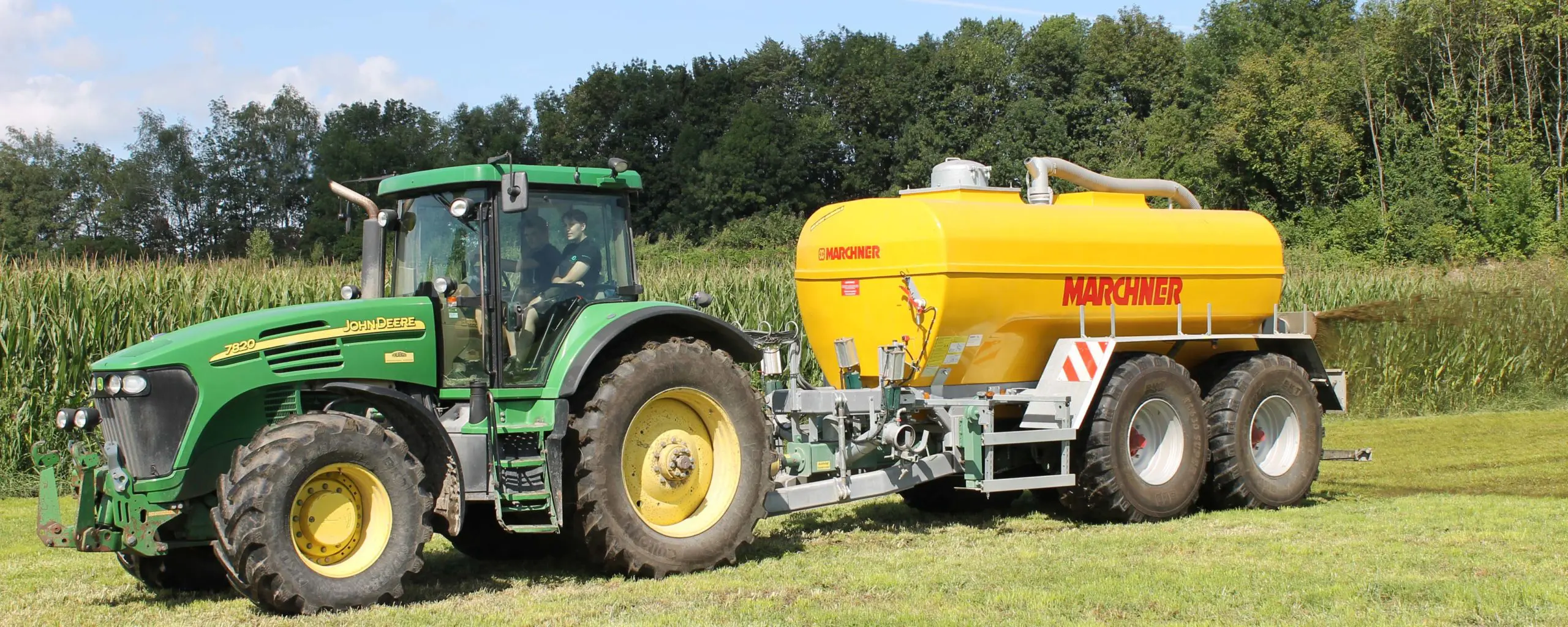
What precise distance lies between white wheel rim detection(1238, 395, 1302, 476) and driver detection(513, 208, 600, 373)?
241 inches

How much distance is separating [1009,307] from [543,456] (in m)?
3.89

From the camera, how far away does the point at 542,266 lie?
26.3ft

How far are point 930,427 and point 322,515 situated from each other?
15.7 feet

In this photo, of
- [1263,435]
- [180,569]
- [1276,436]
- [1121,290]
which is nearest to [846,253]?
[1121,290]

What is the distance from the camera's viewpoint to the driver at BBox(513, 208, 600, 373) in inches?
311

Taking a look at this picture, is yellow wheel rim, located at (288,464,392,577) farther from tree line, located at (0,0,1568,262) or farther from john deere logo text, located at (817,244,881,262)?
tree line, located at (0,0,1568,262)

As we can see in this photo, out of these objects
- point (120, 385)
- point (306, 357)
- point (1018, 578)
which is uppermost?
point (306, 357)

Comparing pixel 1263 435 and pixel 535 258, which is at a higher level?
pixel 535 258

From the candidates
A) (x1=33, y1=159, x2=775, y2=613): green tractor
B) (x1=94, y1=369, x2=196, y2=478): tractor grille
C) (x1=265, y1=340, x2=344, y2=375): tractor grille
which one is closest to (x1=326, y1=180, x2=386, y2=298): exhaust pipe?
(x1=33, y1=159, x2=775, y2=613): green tractor

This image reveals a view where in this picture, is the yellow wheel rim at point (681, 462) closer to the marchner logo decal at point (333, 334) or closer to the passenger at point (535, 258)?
the passenger at point (535, 258)

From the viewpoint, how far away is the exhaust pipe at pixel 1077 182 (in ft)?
36.7

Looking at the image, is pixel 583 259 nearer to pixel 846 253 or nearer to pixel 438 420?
pixel 438 420

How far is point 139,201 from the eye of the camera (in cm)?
5147

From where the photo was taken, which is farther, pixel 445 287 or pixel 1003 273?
pixel 1003 273
